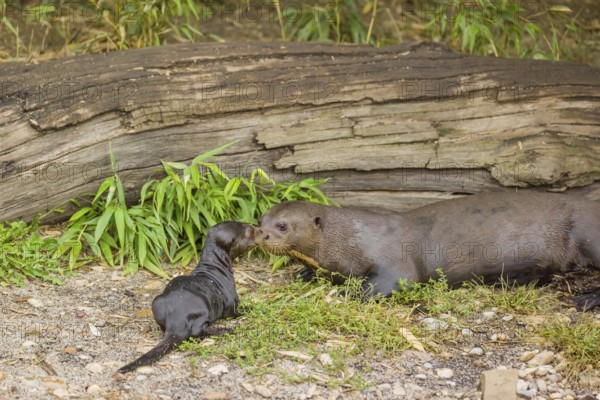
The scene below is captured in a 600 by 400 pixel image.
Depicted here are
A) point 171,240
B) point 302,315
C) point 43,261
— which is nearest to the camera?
point 302,315

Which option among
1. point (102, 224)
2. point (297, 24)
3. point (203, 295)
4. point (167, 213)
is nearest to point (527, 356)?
point (203, 295)

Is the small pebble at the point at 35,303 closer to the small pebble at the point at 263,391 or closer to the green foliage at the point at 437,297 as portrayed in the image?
the small pebble at the point at 263,391

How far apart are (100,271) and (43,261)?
0.37 m

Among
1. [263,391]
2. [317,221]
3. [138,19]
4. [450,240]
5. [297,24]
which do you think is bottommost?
[263,391]

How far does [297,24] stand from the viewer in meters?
8.38

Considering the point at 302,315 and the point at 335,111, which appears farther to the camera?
the point at 335,111

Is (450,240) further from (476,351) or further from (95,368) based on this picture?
(95,368)

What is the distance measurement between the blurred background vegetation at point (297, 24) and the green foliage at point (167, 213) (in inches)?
62.8

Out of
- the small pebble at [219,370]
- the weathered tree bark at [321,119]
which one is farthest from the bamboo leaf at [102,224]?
the small pebble at [219,370]

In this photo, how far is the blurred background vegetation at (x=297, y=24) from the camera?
6.94m

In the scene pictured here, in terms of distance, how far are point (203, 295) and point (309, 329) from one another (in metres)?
0.62

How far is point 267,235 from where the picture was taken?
18.2 feet

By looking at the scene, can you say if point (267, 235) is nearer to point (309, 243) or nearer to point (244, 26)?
point (309, 243)

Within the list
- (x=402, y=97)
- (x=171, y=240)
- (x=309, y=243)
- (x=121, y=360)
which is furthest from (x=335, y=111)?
(x=121, y=360)
